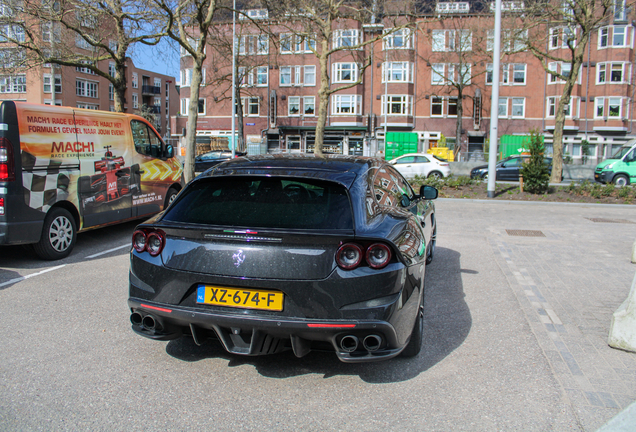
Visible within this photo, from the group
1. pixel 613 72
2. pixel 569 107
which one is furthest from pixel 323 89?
pixel 613 72

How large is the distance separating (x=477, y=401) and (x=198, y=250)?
78.8 inches

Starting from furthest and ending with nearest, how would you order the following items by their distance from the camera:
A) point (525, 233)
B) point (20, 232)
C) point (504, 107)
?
point (504, 107) < point (525, 233) < point (20, 232)

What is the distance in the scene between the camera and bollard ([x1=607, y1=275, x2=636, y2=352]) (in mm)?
4086

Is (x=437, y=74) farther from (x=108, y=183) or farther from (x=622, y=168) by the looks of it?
(x=108, y=183)

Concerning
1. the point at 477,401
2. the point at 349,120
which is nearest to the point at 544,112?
the point at 349,120

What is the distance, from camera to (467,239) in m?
9.75

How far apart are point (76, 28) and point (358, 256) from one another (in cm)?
1722

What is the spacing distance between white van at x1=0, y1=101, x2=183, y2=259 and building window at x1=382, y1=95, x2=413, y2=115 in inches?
1688

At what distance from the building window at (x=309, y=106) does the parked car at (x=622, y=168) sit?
33.0m

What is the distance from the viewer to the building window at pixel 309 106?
52375 millimetres

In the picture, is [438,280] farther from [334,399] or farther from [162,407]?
[162,407]

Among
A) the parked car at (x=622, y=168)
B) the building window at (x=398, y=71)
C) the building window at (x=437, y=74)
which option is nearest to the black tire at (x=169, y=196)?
the parked car at (x=622, y=168)

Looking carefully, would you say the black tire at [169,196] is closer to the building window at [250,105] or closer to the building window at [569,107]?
the building window at [250,105]

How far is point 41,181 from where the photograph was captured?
22.7 ft
